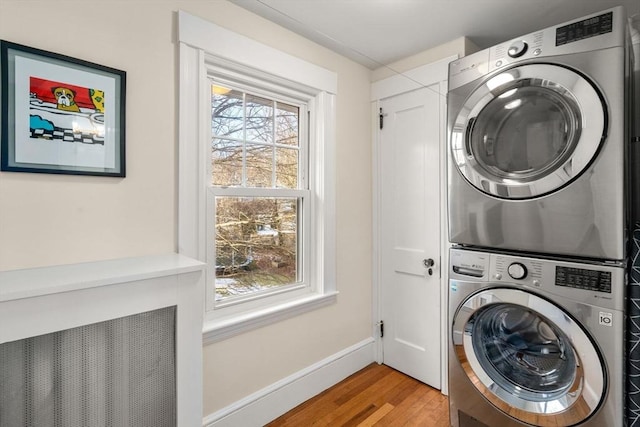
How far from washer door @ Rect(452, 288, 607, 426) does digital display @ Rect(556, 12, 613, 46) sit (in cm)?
112

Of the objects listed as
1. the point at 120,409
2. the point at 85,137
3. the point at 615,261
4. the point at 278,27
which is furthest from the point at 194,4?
the point at 615,261

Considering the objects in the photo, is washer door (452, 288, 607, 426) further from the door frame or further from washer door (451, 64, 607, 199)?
washer door (451, 64, 607, 199)

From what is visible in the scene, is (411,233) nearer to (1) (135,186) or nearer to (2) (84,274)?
(1) (135,186)

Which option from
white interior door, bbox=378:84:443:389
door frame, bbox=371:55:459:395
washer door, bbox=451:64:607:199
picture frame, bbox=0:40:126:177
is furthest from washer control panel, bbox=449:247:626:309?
picture frame, bbox=0:40:126:177

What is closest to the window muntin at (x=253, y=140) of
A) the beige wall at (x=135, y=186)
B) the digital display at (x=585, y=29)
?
the beige wall at (x=135, y=186)

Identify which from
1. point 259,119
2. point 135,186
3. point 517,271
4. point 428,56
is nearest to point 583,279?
point 517,271

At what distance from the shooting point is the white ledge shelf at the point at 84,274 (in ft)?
2.97

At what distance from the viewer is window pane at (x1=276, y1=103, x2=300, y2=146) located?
2137mm

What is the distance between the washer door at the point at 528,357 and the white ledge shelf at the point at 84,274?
4.48ft

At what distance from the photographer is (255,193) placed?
6.42 feet

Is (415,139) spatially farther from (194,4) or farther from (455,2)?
(194,4)

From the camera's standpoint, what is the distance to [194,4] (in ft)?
5.34

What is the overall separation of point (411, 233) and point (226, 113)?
4.94 ft

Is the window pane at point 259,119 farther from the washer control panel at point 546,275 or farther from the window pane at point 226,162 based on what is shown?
the washer control panel at point 546,275
